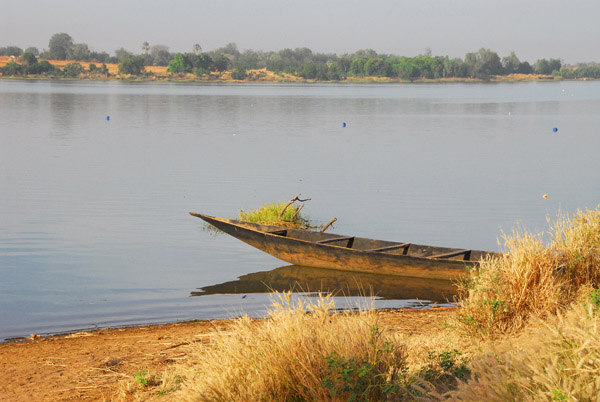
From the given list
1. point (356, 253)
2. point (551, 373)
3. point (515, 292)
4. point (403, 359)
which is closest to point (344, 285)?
point (356, 253)

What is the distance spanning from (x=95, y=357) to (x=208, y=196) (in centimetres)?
1806

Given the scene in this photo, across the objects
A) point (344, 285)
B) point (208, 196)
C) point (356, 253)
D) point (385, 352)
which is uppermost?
point (385, 352)

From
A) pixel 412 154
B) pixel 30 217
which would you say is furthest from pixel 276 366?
pixel 412 154

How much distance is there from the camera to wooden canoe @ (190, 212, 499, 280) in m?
16.8

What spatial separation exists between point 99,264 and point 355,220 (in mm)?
9680

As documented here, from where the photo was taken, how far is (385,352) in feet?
24.8

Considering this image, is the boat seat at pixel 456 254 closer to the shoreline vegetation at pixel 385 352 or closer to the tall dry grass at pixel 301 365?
the shoreline vegetation at pixel 385 352

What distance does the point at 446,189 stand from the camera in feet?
105

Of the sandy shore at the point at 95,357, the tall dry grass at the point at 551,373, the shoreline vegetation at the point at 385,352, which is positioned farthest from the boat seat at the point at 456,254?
the tall dry grass at the point at 551,373

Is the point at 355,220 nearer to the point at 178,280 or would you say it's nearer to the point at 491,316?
the point at 178,280

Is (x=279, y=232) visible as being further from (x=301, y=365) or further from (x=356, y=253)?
(x=301, y=365)

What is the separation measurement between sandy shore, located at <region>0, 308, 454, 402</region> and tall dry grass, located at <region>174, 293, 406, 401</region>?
6.39ft

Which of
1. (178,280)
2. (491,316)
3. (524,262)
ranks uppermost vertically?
(524,262)

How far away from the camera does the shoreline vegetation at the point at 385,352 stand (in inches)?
250
